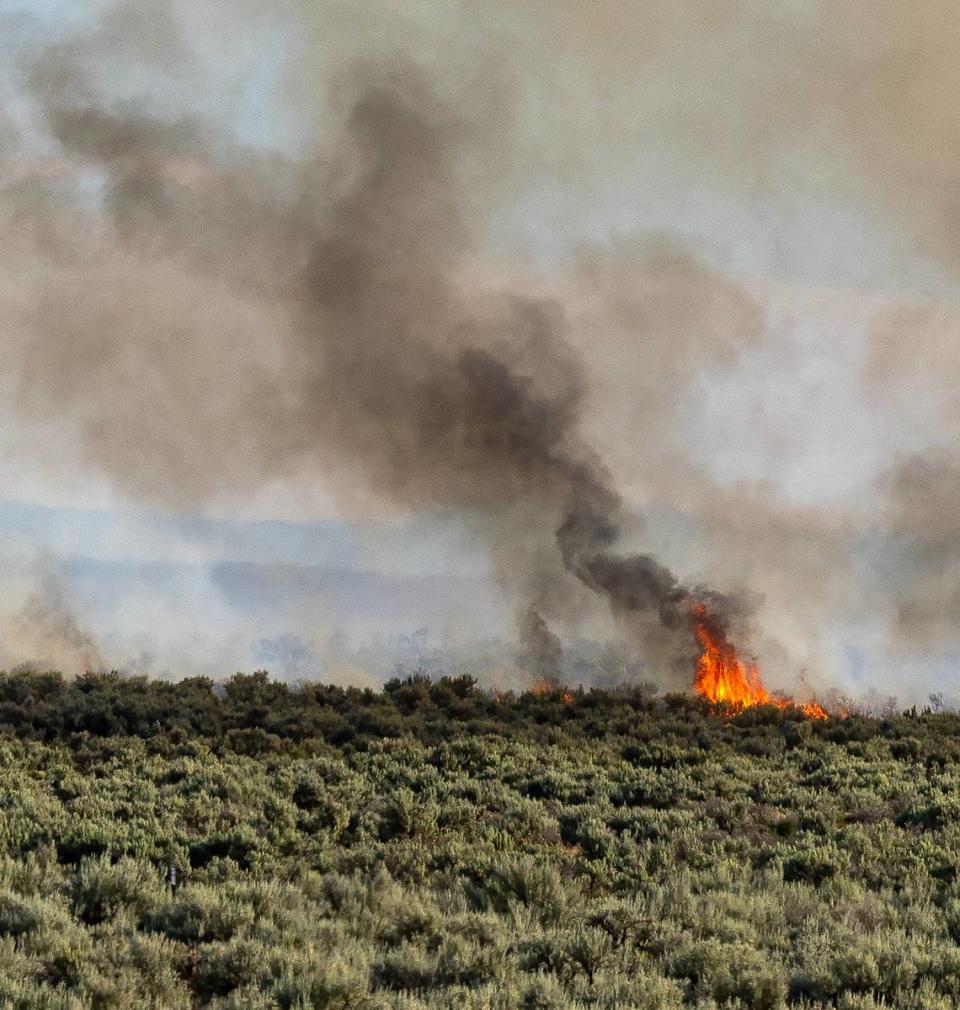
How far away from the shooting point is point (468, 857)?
1208cm

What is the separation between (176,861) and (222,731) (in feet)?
30.4

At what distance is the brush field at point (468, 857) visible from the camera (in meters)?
8.08

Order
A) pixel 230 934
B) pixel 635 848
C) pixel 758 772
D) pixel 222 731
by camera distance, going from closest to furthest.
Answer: pixel 230 934 < pixel 635 848 < pixel 758 772 < pixel 222 731

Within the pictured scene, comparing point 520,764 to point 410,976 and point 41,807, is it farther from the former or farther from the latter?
point 410,976

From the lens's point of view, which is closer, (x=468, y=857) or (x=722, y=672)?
(x=468, y=857)

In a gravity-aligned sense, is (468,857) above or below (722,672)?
below

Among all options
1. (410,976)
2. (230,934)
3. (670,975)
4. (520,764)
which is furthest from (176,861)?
(520,764)

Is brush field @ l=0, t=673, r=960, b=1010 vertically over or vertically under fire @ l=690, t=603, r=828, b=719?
under

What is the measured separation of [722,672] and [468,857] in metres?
20.1

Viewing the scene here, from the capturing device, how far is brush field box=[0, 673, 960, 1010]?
808 cm

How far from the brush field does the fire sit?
15.7ft

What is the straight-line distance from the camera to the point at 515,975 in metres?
8.08

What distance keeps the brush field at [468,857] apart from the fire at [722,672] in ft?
15.7

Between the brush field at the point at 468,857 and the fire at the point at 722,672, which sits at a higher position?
the fire at the point at 722,672
